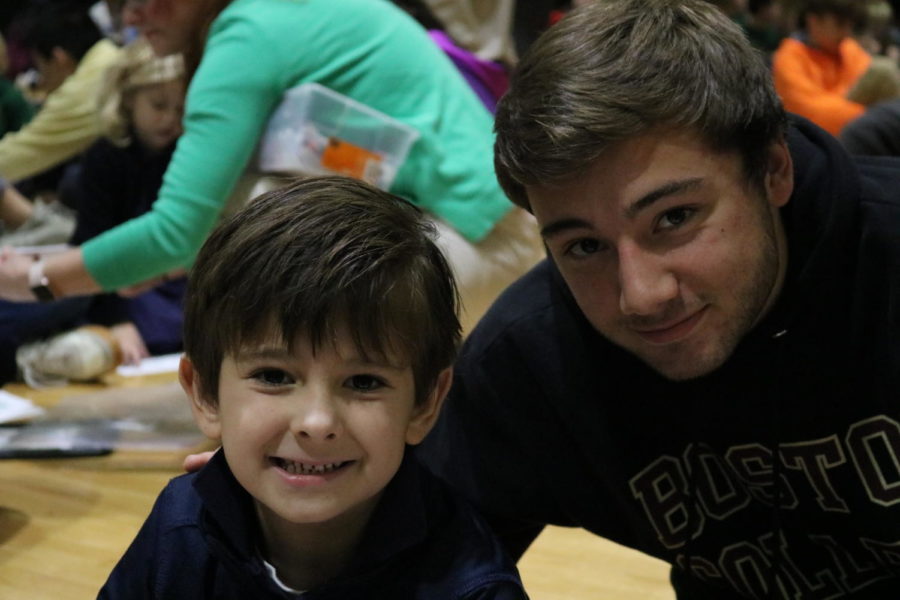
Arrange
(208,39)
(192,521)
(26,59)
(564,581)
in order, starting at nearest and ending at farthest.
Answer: (192,521) < (564,581) < (208,39) < (26,59)

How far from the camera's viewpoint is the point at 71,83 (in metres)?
3.57

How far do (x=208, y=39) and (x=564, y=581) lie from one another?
1179 millimetres

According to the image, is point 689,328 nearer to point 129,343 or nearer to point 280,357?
point 280,357

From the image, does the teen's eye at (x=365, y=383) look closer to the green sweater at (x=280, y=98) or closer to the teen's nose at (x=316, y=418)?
the teen's nose at (x=316, y=418)

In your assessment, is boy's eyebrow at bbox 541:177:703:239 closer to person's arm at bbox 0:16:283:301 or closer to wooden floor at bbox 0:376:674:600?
wooden floor at bbox 0:376:674:600

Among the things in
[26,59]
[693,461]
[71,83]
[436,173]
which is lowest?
[26,59]

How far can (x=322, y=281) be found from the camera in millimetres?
1035

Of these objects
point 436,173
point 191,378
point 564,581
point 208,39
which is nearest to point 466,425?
point 191,378

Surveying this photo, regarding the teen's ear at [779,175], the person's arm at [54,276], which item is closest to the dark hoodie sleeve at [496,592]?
the teen's ear at [779,175]

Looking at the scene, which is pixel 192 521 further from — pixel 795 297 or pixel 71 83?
pixel 71 83

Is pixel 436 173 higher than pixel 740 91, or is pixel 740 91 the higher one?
pixel 740 91

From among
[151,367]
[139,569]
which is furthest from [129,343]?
[139,569]

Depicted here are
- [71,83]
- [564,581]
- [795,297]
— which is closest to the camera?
[795,297]

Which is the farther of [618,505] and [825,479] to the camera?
[618,505]
